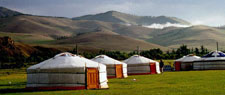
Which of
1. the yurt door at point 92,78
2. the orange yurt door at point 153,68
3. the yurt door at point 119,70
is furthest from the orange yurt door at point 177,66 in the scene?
the yurt door at point 92,78

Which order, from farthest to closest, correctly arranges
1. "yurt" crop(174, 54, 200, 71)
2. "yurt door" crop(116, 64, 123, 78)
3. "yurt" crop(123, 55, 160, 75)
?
"yurt" crop(174, 54, 200, 71) → "yurt" crop(123, 55, 160, 75) → "yurt door" crop(116, 64, 123, 78)

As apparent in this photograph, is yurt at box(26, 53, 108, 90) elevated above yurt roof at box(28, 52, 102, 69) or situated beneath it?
situated beneath

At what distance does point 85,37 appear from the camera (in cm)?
17775

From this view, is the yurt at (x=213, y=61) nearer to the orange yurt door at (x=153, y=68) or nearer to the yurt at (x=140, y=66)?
the orange yurt door at (x=153, y=68)

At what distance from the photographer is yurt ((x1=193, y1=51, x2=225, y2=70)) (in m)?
36.1

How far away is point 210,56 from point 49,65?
2418 centimetres

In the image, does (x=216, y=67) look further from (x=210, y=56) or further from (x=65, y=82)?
(x=65, y=82)

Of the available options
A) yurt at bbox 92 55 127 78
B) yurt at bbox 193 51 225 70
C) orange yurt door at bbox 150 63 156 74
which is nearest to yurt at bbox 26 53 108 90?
yurt at bbox 92 55 127 78

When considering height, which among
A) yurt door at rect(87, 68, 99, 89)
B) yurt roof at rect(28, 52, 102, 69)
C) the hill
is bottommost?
yurt door at rect(87, 68, 99, 89)

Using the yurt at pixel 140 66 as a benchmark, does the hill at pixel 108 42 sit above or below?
above

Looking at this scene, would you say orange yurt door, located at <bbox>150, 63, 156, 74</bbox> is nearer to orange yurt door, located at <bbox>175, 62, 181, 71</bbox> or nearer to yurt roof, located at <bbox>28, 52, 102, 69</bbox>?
orange yurt door, located at <bbox>175, 62, 181, 71</bbox>

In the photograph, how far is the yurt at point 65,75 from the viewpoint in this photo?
655 inches

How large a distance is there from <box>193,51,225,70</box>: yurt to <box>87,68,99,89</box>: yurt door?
22276 mm

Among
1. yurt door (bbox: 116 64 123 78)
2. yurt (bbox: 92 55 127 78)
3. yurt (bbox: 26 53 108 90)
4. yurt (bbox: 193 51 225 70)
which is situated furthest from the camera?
yurt (bbox: 193 51 225 70)
